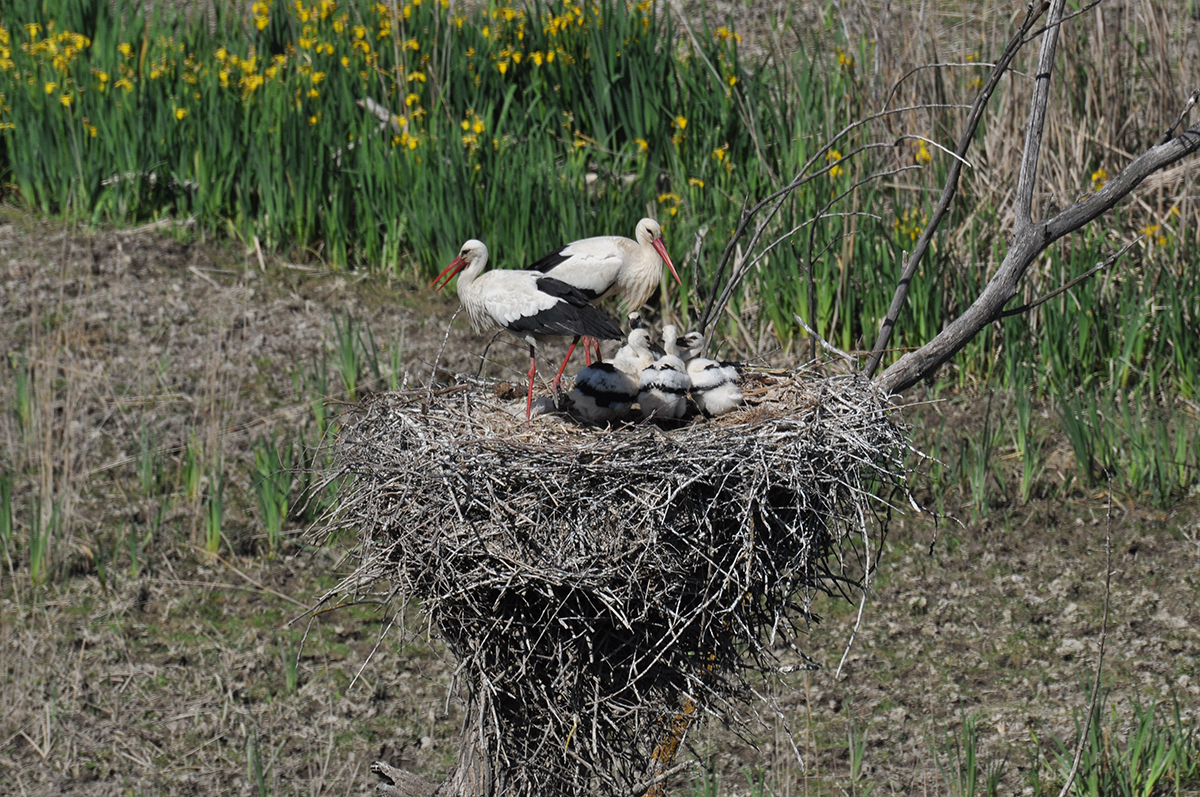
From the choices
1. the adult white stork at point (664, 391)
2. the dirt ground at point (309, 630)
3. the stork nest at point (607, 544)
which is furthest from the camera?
the dirt ground at point (309, 630)

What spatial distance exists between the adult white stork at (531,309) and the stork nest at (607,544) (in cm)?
54

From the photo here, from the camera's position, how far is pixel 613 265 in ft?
16.2

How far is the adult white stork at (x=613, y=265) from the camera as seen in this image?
193 inches

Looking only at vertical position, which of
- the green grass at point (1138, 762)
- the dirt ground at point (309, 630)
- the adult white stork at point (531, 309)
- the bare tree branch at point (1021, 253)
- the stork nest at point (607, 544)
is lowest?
the dirt ground at point (309, 630)

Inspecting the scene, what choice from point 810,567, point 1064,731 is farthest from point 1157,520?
point 810,567

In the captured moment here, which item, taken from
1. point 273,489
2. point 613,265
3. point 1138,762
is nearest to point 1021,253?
point 613,265

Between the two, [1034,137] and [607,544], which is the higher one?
[1034,137]

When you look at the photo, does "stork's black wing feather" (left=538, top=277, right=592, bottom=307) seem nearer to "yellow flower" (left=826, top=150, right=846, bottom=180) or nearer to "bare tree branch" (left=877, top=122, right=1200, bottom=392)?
"bare tree branch" (left=877, top=122, right=1200, bottom=392)

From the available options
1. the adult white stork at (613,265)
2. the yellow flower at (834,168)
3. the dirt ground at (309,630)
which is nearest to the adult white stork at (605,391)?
the adult white stork at (613,265)

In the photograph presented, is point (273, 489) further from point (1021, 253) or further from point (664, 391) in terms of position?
point (1021, 253)

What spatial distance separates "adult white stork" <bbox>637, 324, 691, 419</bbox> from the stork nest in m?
0.17

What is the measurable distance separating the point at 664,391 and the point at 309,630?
8.80 feet

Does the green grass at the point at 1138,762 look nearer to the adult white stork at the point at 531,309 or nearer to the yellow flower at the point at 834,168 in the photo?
the adult white stork at the point at 531,309

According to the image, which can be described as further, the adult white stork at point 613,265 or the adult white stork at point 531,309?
the adult white stork at point 613,265
